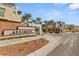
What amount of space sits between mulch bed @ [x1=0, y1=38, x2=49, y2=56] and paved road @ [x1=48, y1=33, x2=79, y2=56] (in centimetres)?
76

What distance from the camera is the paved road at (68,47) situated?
365 inches

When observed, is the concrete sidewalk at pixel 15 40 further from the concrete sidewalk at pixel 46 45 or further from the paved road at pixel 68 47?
the paved road at pixel 68 47

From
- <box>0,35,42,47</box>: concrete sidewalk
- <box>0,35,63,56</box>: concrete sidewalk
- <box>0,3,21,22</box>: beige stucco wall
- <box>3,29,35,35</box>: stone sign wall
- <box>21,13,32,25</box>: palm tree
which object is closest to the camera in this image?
<box>0,35,63,56</box>: concrete sidewalk

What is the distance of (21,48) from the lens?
31.0ft

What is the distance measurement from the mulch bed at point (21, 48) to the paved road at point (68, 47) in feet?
2.50

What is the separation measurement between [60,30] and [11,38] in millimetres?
2073

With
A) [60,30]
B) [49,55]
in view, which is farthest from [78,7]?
[49,55]

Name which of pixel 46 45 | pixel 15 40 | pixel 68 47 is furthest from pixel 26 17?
pixel 68 47

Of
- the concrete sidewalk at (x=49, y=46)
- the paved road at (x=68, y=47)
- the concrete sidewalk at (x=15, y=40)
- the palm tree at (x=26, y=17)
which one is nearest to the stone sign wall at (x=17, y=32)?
the concrete sidewalk at (x=15, y=40)

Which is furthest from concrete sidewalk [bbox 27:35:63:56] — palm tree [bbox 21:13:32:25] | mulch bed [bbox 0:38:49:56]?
palm tree [bbox 21:13:32:25]

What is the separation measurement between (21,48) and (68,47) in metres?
1.83

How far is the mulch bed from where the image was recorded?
9.22 m

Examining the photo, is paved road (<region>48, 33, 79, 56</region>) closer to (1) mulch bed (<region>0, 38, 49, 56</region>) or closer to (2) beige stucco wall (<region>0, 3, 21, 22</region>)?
(1) mulch bed (<region>0, 38, 49, 56</region>)

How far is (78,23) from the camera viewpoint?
9.47m
